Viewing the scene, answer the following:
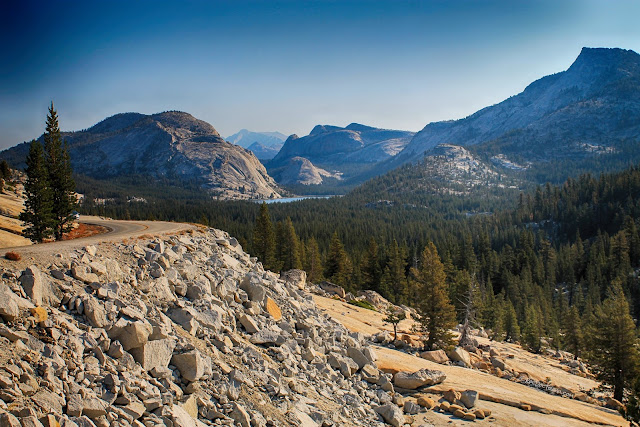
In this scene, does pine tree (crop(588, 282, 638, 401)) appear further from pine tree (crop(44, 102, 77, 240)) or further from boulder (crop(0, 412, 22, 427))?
pine tree (crop(44, 102, 77, 240))

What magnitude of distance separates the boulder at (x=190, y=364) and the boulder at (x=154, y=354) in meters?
0.29

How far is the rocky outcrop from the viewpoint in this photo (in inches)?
352

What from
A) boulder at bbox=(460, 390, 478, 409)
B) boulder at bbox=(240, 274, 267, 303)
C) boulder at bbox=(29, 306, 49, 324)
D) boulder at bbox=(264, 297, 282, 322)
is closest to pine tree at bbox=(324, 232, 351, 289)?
boulder at bbox=(264, 297, 282, 322)

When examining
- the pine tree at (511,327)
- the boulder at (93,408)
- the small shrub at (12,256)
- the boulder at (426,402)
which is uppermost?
the small shrub at (12,256)

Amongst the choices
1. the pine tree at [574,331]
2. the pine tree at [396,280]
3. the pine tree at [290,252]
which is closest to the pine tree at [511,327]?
the pine tree at [574,331]

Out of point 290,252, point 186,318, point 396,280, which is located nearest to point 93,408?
point 186,318

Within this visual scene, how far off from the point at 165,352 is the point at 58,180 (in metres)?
32.4

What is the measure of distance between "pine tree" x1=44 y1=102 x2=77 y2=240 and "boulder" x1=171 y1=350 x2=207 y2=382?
30583 mm

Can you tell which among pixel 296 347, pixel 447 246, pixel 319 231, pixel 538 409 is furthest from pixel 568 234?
pixel 296 347

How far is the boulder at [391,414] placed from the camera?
15457 mm

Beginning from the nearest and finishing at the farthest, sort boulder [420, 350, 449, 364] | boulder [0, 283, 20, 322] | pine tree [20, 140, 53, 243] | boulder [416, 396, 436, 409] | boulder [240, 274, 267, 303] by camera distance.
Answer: boulder [0, 283, 20, 322] < boulder [416, 396, 436, 409] < boulder [240, 274, 267, 303] < boulder [420, 350, 449, 364] < pine tree [20, 140, 53, 243]

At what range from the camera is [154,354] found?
453 inches

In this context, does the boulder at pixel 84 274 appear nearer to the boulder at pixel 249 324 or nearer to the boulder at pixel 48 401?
the boulder at pixel 48 401

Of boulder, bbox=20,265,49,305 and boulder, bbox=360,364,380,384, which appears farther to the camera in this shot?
boulder, bbox=360,364,380,384
